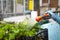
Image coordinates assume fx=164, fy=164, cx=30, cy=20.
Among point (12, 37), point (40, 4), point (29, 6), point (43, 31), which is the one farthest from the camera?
point (29, 6)

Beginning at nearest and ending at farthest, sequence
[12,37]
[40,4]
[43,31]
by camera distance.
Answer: [12,37] < [43,31] < [40,4]

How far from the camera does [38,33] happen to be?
109cm

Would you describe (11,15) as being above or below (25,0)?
below

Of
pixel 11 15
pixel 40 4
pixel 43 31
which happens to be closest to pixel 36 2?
pixel 40 4

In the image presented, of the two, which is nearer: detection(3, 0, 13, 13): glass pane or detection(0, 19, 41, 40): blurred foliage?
detection(0, 19, 41, 40): blurred foliage

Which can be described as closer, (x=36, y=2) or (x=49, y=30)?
(x=49, y=30)

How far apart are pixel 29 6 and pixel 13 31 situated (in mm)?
3422

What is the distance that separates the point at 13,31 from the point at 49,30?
236 mm

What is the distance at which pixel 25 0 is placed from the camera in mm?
4359

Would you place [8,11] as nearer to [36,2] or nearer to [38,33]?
[36,2]

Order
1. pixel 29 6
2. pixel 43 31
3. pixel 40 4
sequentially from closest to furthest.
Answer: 1. pixel 43 31
2. pixel 40 4
3. pixel 29 6

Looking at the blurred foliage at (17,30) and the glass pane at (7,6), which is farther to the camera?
the glass pane at (7,6)

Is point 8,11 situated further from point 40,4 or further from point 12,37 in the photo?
point 12,37

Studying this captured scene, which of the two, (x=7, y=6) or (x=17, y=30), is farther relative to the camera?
(x=7, y=6)
